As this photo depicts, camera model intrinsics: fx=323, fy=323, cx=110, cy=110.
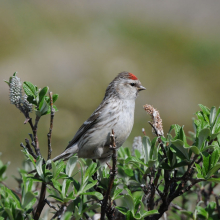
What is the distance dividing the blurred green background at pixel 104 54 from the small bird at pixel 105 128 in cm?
380

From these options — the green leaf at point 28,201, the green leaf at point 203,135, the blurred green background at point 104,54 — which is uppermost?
the blurred green background at point 104,54

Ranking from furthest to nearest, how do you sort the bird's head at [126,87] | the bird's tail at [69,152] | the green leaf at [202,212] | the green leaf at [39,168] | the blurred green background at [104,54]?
the blurred green background at [104,54]
the bird's head at [126,87]
the bird's tail at [69,152]
the green leaf at [202,212]
the green leaf at [39,168]

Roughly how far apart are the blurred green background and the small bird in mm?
3803

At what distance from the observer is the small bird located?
3.32 m

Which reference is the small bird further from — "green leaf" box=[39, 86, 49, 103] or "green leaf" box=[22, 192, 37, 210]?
"green leaf" box=[22, 192, 37, 210]

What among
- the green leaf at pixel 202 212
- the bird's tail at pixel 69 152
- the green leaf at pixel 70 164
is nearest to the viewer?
the green leaf at pixel 70 164

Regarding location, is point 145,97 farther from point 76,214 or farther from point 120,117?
point 76,214

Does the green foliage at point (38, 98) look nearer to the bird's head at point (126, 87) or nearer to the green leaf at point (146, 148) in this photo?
the green leaf at point (146, 148)

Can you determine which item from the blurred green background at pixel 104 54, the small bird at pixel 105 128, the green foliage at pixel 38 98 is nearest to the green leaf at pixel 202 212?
the small bird at pixel 105 128

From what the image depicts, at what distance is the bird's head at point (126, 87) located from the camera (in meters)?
3.82

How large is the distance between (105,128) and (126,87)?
76 cm

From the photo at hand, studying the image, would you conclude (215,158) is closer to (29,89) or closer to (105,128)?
(29,89)

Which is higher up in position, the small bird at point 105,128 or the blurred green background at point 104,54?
the blurred green background at point 104,54

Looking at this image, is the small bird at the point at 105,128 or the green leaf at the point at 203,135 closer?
the green leaf at the point at 203,135
